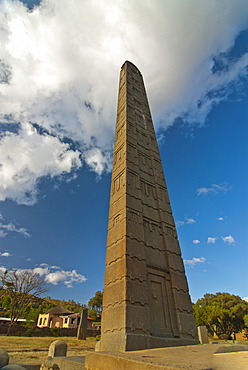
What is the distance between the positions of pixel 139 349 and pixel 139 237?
3.12 metres

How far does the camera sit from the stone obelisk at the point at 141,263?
5805 mm

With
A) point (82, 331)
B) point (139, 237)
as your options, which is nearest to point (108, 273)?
point (139, 237)

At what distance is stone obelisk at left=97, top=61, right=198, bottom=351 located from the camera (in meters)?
5.80

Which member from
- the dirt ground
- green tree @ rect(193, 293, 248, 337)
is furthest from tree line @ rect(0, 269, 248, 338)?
the dirt ground

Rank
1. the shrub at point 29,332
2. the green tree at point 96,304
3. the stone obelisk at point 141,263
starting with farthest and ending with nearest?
the green tree at point 96,304
the shrub at point 29,332
the stone obelisk at point 141,263

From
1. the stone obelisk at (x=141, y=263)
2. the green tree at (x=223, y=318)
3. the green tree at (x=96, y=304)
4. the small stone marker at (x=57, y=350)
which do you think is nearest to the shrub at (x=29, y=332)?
the stone obelisk at (x=141, y=263)

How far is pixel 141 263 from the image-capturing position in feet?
22.6

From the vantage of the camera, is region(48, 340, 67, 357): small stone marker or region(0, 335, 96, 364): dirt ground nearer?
region(48, 340, 67, 357): small stone marker

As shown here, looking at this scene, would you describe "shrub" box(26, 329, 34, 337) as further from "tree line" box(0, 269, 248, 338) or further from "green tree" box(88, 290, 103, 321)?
"green tree" box(88, 290, 103, 321)

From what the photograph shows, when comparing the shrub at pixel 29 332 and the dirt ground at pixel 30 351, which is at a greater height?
the shrub at pixel 29 332

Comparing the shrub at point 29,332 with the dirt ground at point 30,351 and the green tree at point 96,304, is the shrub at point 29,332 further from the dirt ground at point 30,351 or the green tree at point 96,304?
the green tree at point 96,304

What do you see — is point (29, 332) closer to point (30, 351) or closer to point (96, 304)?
point (30, 351)

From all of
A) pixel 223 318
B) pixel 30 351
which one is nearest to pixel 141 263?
pixel 30 351


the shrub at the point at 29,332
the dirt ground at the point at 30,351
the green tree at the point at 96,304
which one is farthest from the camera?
the green tree at the point at 96,304
